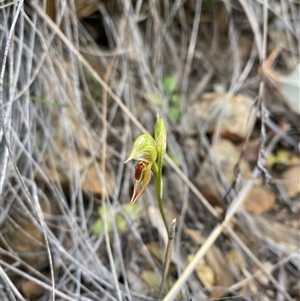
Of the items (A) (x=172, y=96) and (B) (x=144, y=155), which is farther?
(A) (x=172, y=96)

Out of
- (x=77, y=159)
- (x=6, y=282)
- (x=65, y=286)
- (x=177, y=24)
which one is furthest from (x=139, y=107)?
(x=6, y=282)

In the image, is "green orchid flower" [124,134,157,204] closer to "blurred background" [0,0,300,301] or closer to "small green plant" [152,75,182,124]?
"blurred background" [0,0,300,301]

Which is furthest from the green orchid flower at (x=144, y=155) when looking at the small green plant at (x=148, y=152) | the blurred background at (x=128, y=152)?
the blurred background at (x=128, y=152)

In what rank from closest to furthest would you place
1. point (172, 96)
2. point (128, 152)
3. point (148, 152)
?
point (148, 152) → point (128, 152) → point (172, 96)

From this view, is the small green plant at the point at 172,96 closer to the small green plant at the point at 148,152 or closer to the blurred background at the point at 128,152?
the blurred background at the point at 128,152

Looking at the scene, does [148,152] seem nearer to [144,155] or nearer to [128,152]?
[144,155]

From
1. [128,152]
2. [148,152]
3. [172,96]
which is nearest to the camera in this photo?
[148,152]

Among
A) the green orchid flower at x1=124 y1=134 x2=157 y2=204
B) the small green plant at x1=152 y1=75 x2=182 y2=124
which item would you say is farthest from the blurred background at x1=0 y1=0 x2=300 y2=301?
the green orchid flower at x1=124 y1=134 x2=157 y2=204

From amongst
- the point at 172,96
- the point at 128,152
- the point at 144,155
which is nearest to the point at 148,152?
the point at 144,155
